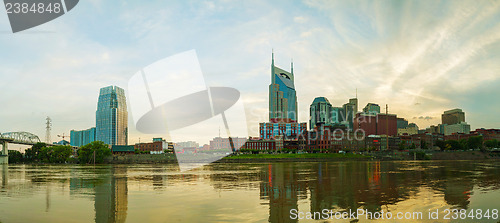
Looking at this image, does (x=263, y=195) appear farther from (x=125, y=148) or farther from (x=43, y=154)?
(x=125, y=148)

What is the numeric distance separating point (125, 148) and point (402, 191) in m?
192

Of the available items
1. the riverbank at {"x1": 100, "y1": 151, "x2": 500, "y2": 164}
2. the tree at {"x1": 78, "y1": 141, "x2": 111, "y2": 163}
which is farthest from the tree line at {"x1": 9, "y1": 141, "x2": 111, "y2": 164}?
the riverbank at {"x1": 100, "y1": 151, "x2": 500, "y2": 164}

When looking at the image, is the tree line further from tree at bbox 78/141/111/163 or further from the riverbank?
the riverbank

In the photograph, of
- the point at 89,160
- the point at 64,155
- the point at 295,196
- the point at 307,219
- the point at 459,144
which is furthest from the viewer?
the point at 459,144

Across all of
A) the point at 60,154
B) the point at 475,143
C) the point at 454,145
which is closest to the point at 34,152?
the point at 60,154

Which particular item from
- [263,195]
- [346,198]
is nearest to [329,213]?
[346,198]

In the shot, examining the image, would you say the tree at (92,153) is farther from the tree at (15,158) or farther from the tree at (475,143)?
the tree at (475,143)

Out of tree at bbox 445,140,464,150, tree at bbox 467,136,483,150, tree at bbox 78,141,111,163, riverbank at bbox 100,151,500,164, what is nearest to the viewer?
tree at bbox 78,141,111,163

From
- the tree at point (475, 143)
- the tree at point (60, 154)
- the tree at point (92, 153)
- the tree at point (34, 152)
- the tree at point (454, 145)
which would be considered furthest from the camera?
the tree at point (454, 145)

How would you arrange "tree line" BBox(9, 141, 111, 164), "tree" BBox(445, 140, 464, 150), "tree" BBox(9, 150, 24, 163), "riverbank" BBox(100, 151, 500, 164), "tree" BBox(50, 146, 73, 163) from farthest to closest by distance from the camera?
"tree" BBox(445, 140, 464, 150), "tree" BBox(9, 150, 24, 163), "tree" BBox(50, 146, 73, 163), "riverbank" BBox(100, 151, 500, 164), "tree line" BBox(9, 141, 111, 164)

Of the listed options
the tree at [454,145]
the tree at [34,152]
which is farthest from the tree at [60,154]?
the tree at [454,145]

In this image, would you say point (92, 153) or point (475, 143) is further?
point (475, 143)

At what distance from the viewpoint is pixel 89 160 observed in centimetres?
12100

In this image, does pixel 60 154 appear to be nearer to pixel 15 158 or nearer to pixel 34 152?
pixel 34 152
